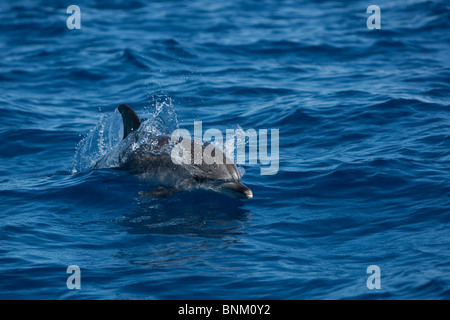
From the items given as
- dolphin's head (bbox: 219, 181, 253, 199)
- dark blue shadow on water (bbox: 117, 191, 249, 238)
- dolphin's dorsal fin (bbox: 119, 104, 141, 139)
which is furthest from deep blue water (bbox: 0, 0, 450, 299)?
dolphin's dorsal fin (bbox: 119, 104, 141, 139)

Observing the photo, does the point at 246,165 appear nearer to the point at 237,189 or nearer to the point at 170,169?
the point at 170,169

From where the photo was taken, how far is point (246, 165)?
12570mm

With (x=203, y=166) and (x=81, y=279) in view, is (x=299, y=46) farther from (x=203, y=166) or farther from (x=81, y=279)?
(x=81, y=279)

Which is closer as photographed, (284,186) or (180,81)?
(284,186)

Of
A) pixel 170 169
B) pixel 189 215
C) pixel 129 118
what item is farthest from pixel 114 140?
pixel 189 215

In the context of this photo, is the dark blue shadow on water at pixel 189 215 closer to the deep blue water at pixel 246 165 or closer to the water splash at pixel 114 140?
the deep blue water at pixel 246 165

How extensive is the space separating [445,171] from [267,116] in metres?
5.10

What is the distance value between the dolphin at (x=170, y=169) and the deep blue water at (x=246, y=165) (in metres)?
0.23

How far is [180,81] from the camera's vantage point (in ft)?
59.2

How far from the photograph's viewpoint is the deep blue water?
8.17 metres

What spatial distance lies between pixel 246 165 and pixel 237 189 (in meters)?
2.42

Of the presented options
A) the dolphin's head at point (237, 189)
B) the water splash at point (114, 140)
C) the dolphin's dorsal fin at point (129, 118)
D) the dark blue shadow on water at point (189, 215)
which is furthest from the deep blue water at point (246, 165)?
the dolphin's dorsal fin at point (129, 118)

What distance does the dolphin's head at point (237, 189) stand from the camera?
10.1 m
